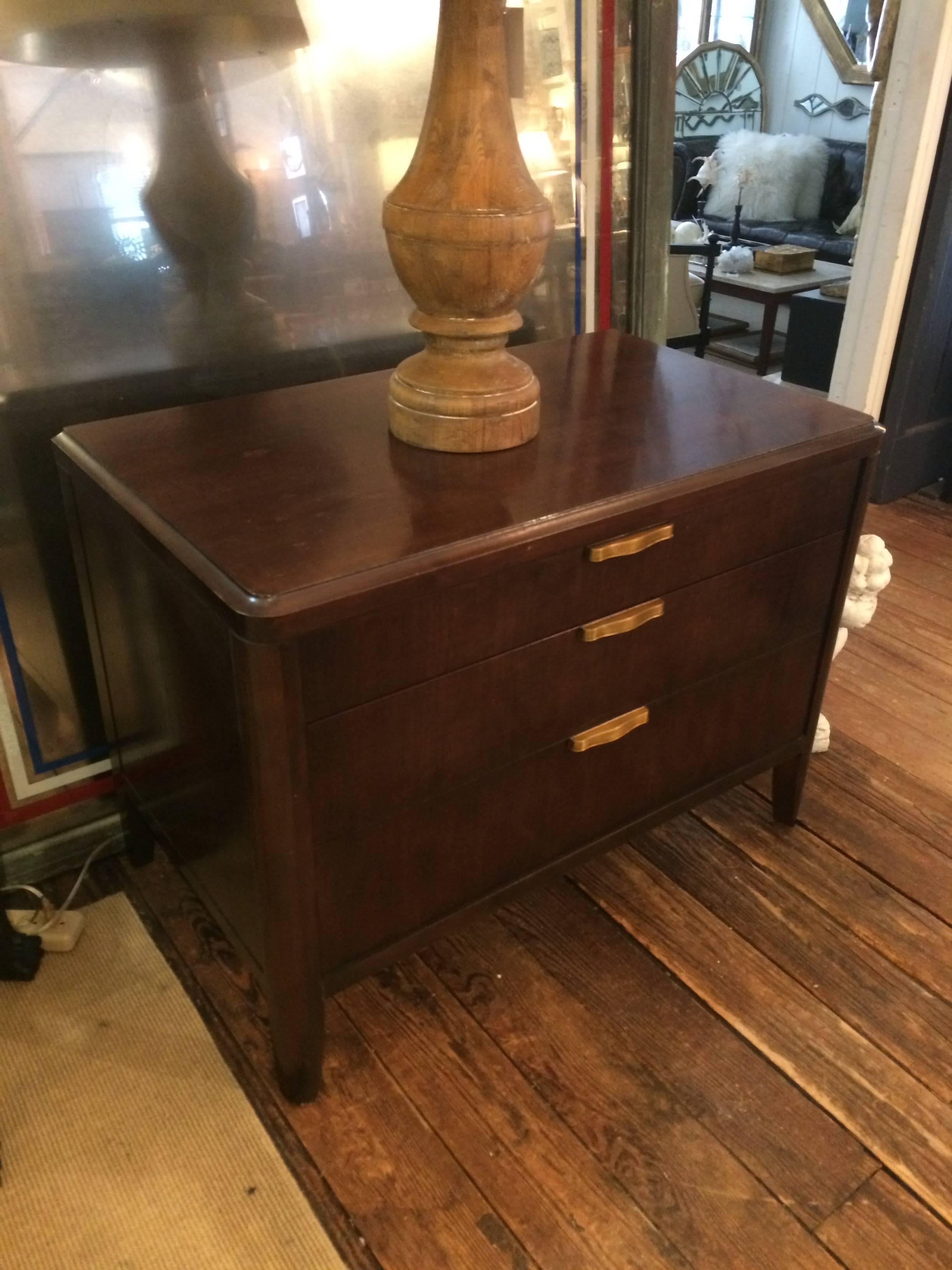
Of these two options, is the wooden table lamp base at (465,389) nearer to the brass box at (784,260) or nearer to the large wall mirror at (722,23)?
the brass box at (784,260)

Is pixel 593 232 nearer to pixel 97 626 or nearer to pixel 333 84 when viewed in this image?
pixel 333 84

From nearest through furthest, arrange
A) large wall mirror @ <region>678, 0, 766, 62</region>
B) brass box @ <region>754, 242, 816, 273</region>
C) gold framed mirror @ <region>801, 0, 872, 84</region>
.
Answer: brass box @ <region>754, 242, 816, 273</region>
gold framed mirror @ <region>801, 0, 872, 84</region>
large wall mirror @ <region>678, 0, 766, 62</region>

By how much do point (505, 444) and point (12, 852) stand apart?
858mm

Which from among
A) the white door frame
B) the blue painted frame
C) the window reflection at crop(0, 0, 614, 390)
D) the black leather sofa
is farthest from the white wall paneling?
the blue painted frame

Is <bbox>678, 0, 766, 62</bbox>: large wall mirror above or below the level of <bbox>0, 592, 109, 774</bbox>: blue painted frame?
above

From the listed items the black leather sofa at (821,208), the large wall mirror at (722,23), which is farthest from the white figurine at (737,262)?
the large wall mirror at (722,23)

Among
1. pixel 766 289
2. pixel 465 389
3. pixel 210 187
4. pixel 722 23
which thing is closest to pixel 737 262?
pixel 766 289

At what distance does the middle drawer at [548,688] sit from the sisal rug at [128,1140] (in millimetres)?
384

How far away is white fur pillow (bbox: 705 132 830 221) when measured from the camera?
4926mm

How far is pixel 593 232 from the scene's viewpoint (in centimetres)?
152

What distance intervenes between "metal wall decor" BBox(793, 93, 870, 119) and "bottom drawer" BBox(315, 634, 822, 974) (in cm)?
490

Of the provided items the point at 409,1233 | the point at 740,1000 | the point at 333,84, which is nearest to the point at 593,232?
the point at 333,84

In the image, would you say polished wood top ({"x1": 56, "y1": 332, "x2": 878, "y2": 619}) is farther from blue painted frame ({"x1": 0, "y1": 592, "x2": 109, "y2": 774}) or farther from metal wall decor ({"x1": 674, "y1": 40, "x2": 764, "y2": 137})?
metal wall decor ({"x1": 674, "y1": 40, "x2": 764, "y2": 137})

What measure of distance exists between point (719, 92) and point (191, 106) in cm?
537
